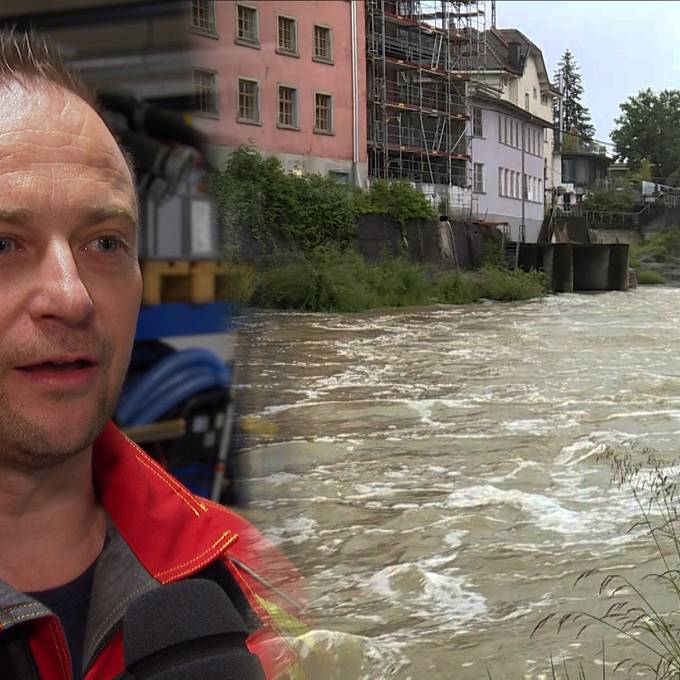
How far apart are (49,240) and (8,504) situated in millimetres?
97

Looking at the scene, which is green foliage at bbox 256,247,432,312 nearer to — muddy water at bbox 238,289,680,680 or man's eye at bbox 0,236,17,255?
muddy water at bbox 238,289,680,680

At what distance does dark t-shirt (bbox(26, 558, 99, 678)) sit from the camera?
33cm

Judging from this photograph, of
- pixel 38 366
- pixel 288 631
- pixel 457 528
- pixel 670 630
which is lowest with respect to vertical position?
pixel 457 528

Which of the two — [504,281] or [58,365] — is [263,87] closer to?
[58,365]

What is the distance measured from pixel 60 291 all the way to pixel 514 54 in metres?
0.98

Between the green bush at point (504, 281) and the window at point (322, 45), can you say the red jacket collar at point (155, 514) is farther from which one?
the green bush at point (504, 281)

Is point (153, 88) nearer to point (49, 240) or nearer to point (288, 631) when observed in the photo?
point (49, 240)

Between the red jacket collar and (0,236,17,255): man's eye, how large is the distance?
106 mm

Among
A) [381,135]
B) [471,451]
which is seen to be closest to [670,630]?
[381,135]

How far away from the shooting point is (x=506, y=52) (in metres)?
1.07

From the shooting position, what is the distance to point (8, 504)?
325mm

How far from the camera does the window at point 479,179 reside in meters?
1.21

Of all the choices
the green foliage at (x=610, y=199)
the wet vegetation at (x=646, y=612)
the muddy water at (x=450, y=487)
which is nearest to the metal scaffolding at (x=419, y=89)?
the muddy water at (x=450, y=487)

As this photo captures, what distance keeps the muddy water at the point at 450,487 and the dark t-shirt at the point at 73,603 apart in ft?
0.29
